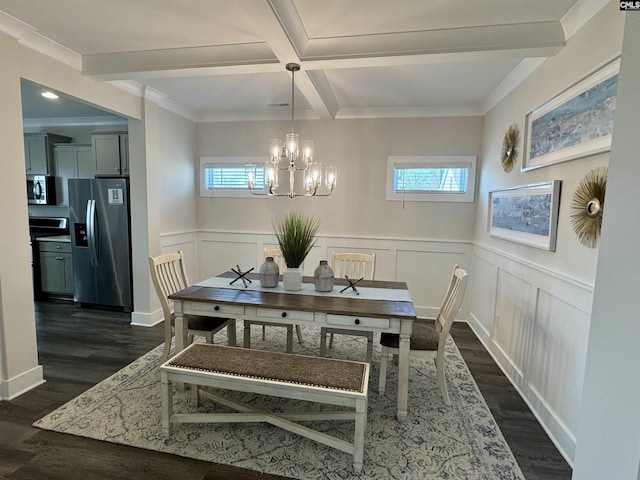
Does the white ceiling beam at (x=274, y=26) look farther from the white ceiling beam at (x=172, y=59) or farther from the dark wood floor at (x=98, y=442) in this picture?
the dark wood floor at (x=98, y=442)

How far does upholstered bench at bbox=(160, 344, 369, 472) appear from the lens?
5.88 feet

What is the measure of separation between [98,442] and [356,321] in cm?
176

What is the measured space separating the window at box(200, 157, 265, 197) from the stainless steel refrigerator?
104 cm

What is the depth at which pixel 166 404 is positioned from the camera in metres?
2.01

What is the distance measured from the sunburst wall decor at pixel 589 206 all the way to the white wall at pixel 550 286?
0.17 feet

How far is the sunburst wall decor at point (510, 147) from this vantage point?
2.94 metres

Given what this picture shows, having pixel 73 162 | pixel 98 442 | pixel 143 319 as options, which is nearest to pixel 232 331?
pixel 98 442

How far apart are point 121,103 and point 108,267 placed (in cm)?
204

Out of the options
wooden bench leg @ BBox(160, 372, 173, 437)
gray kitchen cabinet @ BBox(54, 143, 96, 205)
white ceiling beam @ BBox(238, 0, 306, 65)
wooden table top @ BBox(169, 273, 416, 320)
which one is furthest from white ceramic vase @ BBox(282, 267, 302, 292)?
gray kitchen cabinet @ BBox(54, 143, 96, 205)

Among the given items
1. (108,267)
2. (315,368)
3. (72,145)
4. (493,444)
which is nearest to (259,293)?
(315,368)

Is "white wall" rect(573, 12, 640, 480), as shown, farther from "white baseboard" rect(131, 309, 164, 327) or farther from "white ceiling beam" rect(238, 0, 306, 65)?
"white baseboard" rect(131, 309, 164, 327)

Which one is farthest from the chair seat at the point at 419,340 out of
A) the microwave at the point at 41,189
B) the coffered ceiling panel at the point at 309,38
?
the microwave at the point at 41,189

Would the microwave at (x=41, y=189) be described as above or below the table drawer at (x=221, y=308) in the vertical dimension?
above

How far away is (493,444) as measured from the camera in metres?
2.04
